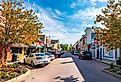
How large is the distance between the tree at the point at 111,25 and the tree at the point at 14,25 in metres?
6.63

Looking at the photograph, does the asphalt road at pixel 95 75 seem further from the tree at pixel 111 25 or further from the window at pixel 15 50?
the window at pixel 15 50

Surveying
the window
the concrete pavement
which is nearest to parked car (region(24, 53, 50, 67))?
the concrete pavement

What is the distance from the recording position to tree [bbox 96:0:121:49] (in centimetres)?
2024

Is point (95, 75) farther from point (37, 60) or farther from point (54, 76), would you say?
point (37, 60)

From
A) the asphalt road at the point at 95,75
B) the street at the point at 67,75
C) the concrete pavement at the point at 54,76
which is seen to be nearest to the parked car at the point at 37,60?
the street at the point at 67,75

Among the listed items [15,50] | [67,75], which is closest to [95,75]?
[67,75]

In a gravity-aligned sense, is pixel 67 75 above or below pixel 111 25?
below

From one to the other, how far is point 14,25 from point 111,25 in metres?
8.21

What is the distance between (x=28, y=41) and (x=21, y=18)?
208 cm

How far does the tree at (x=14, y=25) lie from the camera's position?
20094mm

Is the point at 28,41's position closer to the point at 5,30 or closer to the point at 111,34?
the point at 5,30

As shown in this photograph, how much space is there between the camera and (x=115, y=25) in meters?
19.5

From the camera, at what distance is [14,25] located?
65.8ft

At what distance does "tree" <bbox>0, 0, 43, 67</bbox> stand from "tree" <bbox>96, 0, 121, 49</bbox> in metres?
6.63
